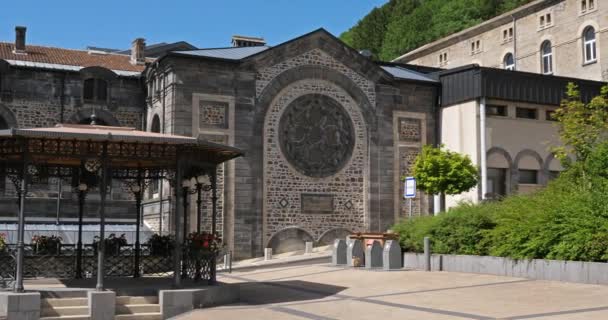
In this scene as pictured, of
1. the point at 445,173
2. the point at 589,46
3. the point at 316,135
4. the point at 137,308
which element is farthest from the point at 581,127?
the point at 137,308

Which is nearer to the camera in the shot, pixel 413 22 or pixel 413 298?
pixel 413 298

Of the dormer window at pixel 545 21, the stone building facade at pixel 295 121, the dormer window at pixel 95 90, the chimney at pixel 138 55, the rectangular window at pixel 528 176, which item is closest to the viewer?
the stone building facade at pixel 295 121

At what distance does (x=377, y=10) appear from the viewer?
82125mm

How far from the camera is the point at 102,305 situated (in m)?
13.0

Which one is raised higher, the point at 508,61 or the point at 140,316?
the point at 508,61

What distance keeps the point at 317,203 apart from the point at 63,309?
1920 centimetres

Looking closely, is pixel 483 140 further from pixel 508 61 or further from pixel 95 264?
pixel 508 61

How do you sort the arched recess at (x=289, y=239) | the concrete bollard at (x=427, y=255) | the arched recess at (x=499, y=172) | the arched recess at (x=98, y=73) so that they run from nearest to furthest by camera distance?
the concrete bollard at (x=427, y=255) → the arched recess at (x=289, y=239) → the arched recess at (x=98, y=73) → the arched recess at (x=499, y=172)

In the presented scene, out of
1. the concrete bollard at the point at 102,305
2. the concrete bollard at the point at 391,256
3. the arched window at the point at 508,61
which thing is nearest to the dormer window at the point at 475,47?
the arched window at the point at 508,61

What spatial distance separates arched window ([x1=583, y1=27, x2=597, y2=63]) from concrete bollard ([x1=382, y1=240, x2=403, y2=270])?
27021 mm

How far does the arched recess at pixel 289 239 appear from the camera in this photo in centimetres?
3023

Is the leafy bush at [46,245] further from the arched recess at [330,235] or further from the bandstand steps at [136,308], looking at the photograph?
the arched recess at [330,235]

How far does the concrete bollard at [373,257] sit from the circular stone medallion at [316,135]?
31.7 ft

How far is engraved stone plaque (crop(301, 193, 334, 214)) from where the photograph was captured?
31250mm
